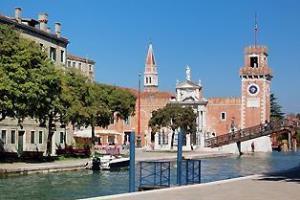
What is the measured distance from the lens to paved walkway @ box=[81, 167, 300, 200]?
17.4 m

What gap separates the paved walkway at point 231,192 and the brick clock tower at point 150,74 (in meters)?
138

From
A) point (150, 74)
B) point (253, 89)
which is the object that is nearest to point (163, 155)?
point (253, 89)

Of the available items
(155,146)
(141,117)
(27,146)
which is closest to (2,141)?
(27,146)

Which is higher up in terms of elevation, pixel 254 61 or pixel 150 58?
pixel 150 58

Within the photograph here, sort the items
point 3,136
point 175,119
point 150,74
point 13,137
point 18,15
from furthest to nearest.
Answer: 1. point 150,74
2. point 175,119
3. point 18,15
4. point 13,137
5. point 3,136

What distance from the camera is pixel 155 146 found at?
93.8 meters

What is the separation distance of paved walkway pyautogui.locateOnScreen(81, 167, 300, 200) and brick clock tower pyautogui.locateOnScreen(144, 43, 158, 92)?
137726 millimetres

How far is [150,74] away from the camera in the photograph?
160500mm

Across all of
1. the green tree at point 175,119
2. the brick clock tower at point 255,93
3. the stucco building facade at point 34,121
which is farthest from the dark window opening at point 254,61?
the stucco building facade at point 34,121

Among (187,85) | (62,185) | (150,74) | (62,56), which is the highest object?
(150,74)

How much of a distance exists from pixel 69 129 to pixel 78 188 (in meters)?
36.1

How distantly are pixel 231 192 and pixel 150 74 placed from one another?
142 meters

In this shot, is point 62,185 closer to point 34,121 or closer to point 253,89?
point 34,121

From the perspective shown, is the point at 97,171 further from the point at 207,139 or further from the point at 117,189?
the point at 207,139
